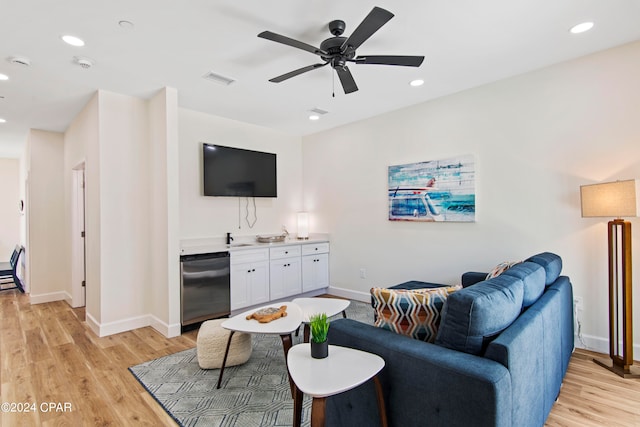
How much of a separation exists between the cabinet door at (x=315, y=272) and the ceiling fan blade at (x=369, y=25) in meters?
3.32

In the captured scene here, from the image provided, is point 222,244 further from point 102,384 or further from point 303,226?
point 102,384

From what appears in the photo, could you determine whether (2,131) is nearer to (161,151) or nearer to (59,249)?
(59,249)

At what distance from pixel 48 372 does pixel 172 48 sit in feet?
9.55

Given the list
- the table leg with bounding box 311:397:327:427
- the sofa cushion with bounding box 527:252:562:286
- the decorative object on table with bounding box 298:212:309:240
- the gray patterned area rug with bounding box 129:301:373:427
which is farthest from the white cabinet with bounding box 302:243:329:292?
the table leg with bounding box 311:397:327:427

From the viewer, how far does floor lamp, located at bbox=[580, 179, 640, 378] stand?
2.47 m

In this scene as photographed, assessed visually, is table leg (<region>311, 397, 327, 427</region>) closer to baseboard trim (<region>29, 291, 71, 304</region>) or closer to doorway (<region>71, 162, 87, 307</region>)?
doorway (<region>71, 162, 87, 307</region>)

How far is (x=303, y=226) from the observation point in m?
5.41

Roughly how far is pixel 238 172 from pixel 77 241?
258 cm

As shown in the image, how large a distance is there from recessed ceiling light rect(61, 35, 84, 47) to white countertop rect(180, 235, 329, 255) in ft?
6.92

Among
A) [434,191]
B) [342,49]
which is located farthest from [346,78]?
[434,191]

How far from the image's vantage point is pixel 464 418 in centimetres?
124

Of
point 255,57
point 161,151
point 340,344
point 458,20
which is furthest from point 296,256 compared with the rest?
point 458,20

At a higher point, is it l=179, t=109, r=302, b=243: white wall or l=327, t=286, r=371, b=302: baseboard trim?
l=179, t=109, r=302, b=243: white wall

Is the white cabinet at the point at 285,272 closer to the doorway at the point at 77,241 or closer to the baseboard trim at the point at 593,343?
the doorway at the point at 77,241
